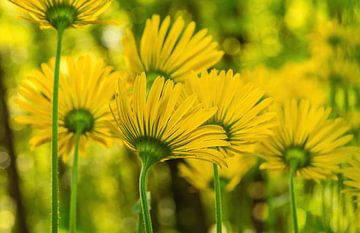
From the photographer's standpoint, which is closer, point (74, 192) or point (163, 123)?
point (163, 123)

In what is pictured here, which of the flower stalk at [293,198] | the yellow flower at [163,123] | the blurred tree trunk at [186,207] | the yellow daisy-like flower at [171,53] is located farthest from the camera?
the blurred tree trunk at [186,207]

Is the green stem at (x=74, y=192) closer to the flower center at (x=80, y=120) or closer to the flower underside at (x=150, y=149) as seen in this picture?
the flower center at (x=80, y=120)

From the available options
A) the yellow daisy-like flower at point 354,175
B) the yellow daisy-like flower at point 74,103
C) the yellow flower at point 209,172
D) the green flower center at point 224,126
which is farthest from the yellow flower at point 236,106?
the yellow flower at point 209,172

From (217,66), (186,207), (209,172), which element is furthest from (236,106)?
(186,207)

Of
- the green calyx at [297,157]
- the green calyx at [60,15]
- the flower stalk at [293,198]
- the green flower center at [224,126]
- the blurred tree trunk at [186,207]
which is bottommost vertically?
the blurred tree trunk at [186,207]

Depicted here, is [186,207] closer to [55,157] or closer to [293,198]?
[293,198]

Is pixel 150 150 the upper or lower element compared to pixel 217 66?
lower

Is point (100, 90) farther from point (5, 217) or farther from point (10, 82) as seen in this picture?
point (5, 217)

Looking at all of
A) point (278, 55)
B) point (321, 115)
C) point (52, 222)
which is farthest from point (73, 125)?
point (278, 55)
